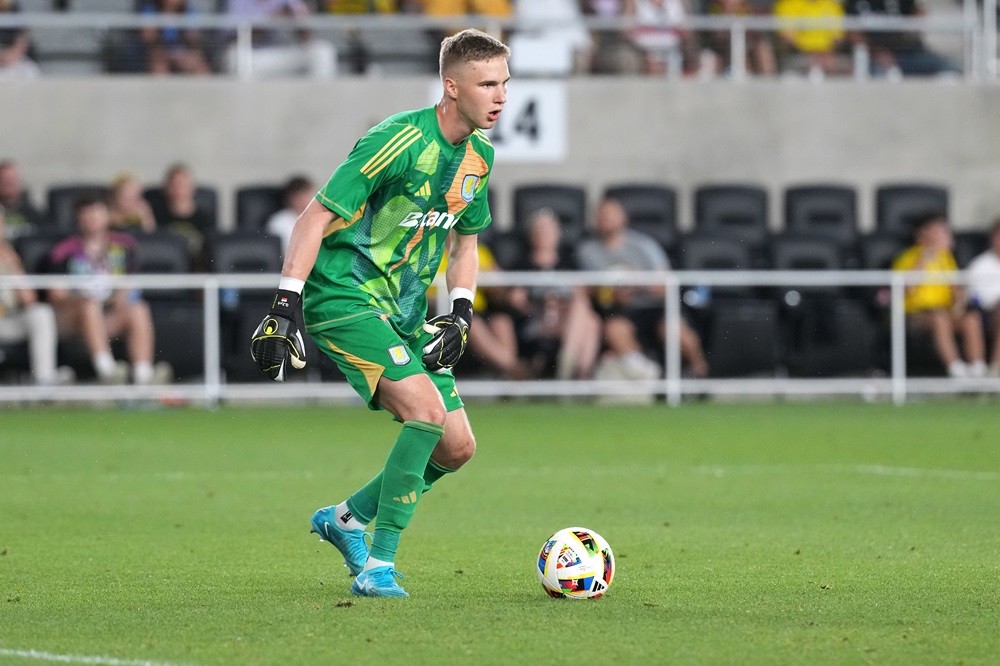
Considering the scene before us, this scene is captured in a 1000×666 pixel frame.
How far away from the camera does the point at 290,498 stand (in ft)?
30.3

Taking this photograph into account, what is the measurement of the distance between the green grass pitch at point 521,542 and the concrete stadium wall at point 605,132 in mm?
5241

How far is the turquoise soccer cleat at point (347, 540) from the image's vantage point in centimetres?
637

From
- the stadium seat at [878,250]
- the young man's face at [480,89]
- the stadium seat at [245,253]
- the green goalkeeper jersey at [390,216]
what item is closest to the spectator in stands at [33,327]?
the stadium seat at [245,253]

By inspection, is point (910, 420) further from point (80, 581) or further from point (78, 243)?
point (80, 581)

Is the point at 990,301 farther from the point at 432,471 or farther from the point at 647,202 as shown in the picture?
the point at 432,471

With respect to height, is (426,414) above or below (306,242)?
below

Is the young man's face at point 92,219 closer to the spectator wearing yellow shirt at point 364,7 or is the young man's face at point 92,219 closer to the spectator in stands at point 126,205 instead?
the spectator in stands at point 126,205

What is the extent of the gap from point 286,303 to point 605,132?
13.3 m

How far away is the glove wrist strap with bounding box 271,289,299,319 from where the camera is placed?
231 inches

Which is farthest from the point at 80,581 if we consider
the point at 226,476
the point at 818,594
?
the point at 226,476

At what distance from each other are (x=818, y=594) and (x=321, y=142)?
43.4 ft

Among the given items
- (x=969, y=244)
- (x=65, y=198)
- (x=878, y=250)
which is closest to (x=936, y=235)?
(x=878, y=250)

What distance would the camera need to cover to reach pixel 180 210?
15992 mm

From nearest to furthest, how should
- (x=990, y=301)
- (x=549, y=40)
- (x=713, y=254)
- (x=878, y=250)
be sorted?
1. (x=990, y=301)
2. (x=713, y=254)
3. (x=878, y=250)
4. (x=549, y=40)
